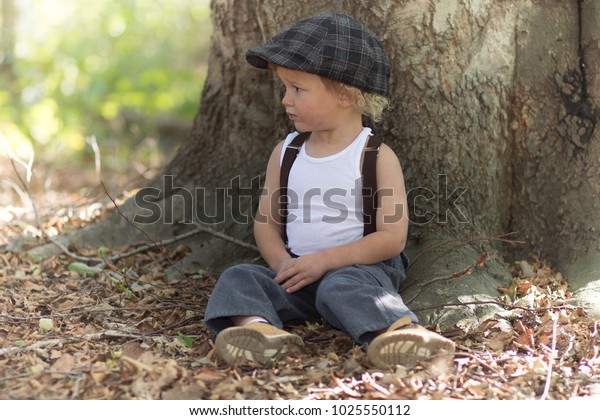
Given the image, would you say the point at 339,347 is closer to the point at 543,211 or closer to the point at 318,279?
the point at 318,279

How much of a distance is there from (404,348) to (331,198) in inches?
37.0

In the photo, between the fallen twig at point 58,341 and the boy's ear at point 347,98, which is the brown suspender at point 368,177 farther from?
the fallen twig at point 58,341

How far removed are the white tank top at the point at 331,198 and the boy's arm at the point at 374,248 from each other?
0.45 ft

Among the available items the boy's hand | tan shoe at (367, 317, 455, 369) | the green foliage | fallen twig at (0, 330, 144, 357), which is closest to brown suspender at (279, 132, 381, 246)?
the boy's hand

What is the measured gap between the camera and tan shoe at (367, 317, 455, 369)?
2762 millimetres

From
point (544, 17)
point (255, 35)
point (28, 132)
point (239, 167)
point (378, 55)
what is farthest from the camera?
point (28, 132)

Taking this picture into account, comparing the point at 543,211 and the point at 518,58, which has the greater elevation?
the point at 518,58

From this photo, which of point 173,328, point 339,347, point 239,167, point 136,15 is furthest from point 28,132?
point 339,347

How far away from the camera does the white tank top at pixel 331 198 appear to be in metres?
3.41

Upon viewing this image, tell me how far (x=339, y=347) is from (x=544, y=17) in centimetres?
213

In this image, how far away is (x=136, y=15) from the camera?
11.1 m

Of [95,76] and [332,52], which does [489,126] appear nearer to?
[332,52]

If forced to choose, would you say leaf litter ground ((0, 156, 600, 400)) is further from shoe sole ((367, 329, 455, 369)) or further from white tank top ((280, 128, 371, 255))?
white tank top ((280, 128, 371, 255))

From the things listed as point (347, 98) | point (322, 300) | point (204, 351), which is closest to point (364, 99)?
point (347, 98)
